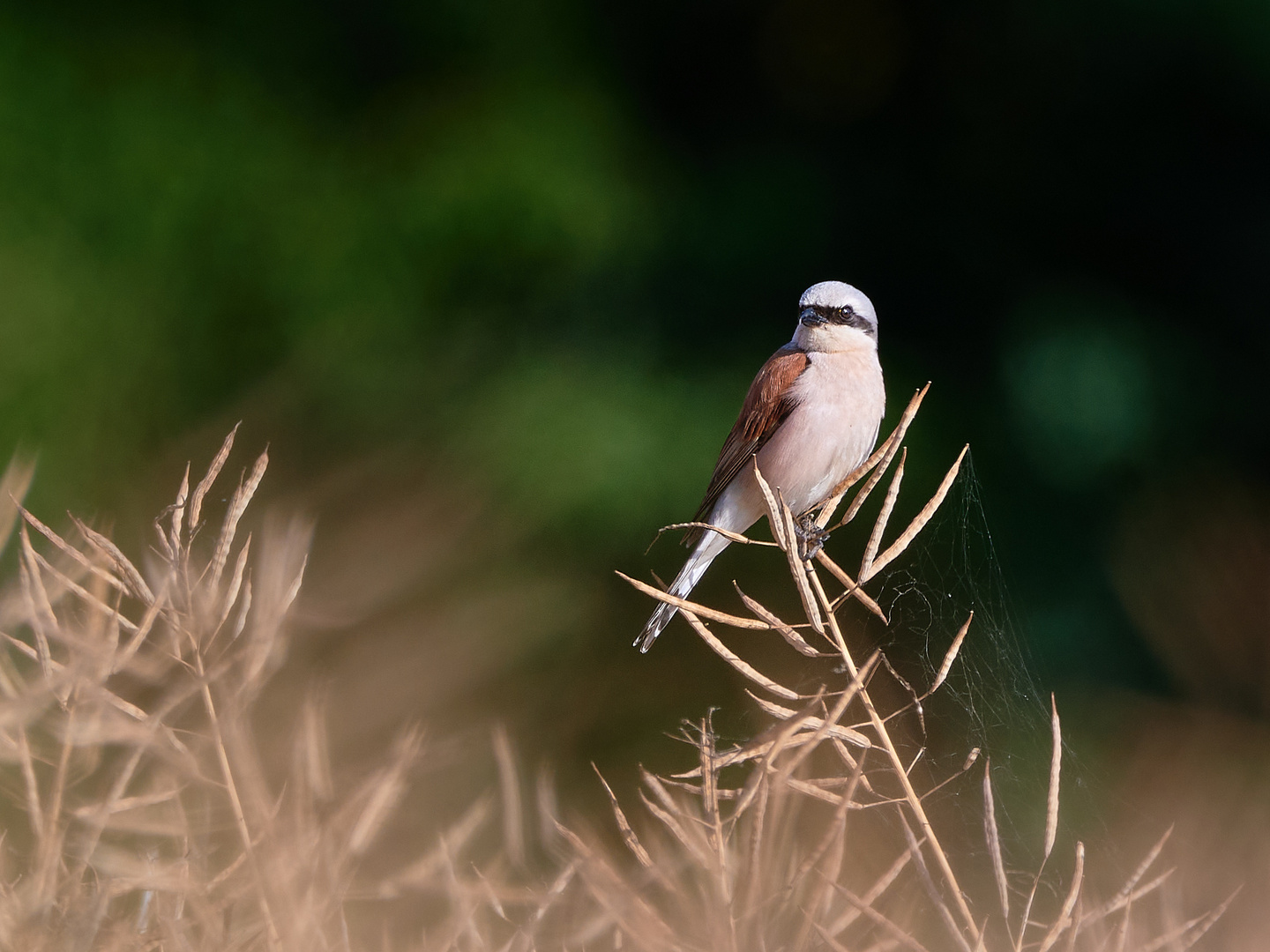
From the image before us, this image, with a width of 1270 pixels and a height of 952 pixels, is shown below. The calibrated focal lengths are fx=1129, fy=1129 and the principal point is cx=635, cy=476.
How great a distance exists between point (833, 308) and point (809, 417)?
0.24m

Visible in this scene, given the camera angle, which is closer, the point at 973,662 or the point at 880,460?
the point at 880,460

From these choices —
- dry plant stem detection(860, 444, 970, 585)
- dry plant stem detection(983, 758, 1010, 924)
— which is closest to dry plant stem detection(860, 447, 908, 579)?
dry plant stem detection(860, 444, 970, 585)

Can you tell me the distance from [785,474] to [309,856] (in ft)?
4.89

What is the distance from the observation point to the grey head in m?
2.01

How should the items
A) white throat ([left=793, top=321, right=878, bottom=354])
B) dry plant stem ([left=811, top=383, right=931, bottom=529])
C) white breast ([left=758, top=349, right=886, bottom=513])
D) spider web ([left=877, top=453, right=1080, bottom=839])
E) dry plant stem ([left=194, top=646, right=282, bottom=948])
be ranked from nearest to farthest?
dry plant stem ([left=194, top=646, right=282, bottom=948]) < dry plant stem ([left=811, top=383, right=931, bottom=529]) < spider web ([left=877, top=453, right=1080, bottom=839]) < white breast ([left=758, top=349, right=886, bottom=513]) < white throat ([left=793, top=321, right=878, bottom=354])

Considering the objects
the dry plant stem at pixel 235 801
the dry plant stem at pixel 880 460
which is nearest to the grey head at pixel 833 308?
the dry plant stem at pixel 880 460

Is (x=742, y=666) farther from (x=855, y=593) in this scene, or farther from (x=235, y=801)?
(x=235, y=801)

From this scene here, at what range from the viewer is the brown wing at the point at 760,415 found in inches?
77.0

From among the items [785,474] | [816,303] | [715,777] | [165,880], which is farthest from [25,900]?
[816,303]

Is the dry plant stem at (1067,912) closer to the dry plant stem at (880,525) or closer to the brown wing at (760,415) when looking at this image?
the dry plant stem at (880,525)

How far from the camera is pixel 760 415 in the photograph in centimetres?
198

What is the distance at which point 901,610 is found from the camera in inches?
50.3

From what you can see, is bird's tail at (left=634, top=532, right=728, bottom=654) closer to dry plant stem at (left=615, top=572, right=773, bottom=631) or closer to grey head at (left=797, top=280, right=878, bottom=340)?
grey head at (left=797, top=280, right=878, bottom=340)

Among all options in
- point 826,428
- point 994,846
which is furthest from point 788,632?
point 826,428
